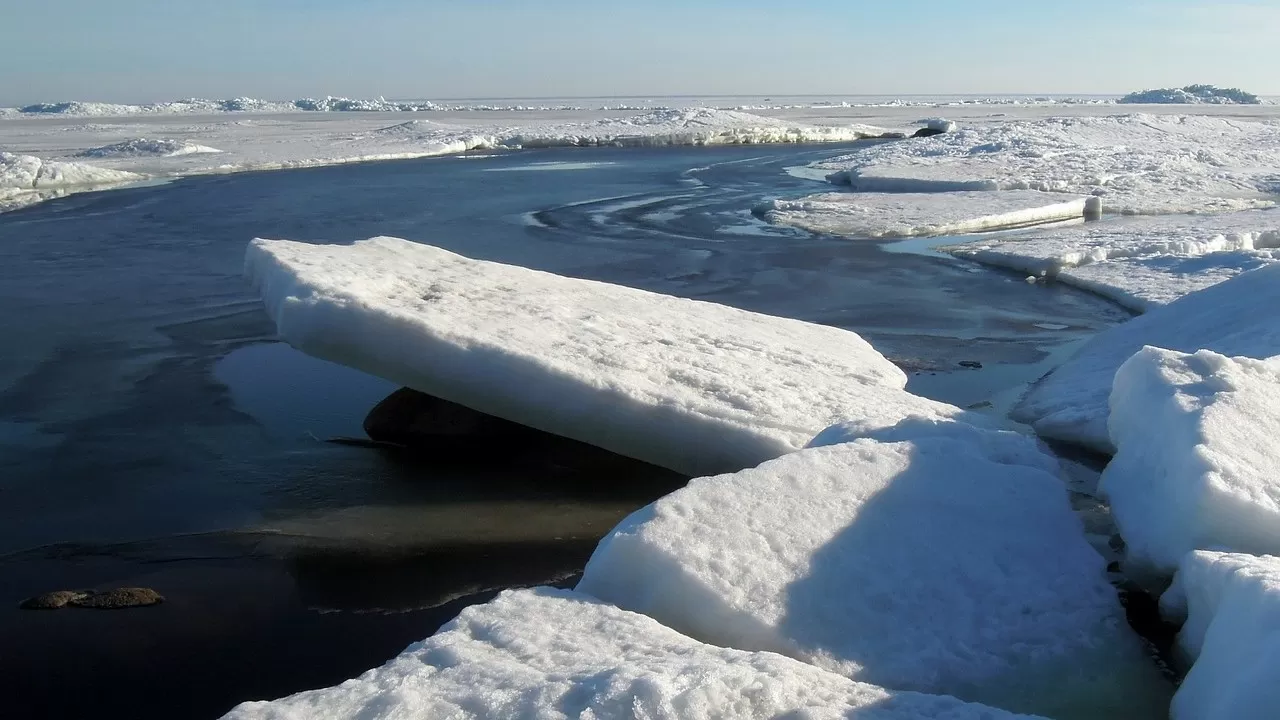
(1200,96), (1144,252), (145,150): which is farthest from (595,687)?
(1200,96)

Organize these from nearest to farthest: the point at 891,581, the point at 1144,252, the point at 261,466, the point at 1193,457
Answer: the point at 891,581 < the point at 1193,457 < the point at 261,466 < the point at 1144,252

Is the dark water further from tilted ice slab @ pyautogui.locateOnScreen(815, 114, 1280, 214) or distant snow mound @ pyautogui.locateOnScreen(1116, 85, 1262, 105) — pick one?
distant snow mound @ pyautogui.locateOnScreen(1116, 85, 1262, 105)

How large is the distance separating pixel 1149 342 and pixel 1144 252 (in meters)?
4.96

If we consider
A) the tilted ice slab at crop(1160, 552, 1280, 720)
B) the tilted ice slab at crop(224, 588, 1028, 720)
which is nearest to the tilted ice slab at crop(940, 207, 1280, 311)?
the tilted ice slab at crop(1160, 552, 1280, 720)

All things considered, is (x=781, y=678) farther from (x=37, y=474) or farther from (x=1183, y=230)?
(x=1183, y=230)

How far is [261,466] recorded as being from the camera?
5285 mm

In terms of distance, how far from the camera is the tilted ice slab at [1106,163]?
16.5 m

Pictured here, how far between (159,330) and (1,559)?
171 inches

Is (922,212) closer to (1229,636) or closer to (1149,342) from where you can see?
(1149,342)

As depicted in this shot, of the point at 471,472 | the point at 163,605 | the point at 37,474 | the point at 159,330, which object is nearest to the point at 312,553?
the point at 163,605

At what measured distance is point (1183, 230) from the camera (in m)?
11.9

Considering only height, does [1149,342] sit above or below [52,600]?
above

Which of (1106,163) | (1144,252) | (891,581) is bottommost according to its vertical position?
(891,581)

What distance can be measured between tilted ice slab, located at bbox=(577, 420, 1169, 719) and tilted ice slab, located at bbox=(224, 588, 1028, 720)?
0.93ft
